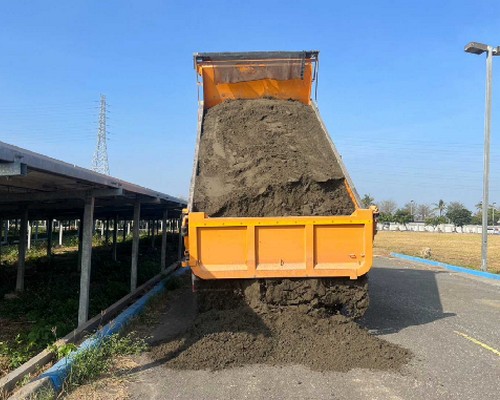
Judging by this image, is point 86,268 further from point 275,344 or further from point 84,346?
point 275,344

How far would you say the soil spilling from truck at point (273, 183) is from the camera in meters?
5.80

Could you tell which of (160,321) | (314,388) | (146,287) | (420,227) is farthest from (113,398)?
(420,227)

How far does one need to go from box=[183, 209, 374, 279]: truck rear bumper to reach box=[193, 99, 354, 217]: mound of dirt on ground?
0.28m

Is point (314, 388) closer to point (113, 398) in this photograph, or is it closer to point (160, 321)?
point (113, 398)

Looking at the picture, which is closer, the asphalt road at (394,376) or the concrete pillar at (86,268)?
the asphalt road at (394,376)

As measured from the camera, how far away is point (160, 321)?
24.6ft

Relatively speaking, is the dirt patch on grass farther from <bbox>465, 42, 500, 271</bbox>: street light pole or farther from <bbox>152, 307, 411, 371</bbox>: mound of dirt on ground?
<bbox>152, 307, 411, 371</bbox>: mound of dirt on ground

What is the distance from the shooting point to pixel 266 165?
21.8 feet

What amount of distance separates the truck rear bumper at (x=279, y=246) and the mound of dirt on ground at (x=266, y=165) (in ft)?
0.92

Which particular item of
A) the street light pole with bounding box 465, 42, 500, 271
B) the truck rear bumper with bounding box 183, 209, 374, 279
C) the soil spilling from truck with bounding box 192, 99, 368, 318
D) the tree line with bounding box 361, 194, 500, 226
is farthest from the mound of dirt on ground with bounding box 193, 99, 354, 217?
the tree line with bounding box 361, 194, 500, 226

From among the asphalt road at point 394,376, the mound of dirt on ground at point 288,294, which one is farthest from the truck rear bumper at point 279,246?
the asphalt road at point 394,376

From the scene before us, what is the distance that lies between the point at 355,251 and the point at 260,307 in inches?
54.1

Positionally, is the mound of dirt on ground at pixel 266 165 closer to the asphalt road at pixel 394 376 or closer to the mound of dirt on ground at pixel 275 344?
the mound of dirt on ground at pixel 275 344

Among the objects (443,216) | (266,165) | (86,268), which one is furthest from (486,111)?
(443,216)
